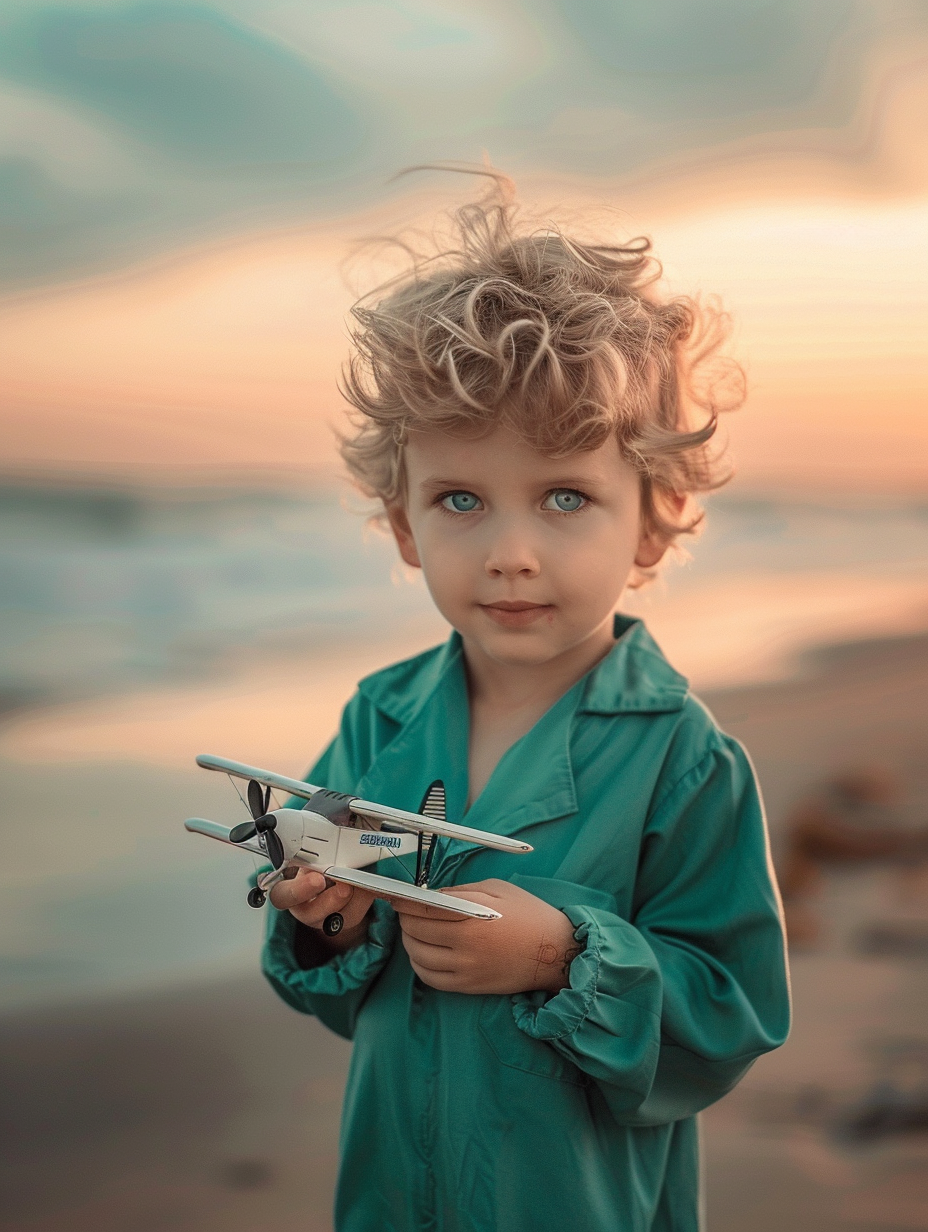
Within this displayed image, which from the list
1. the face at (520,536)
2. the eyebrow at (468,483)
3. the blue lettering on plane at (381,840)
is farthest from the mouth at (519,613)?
the blue lettering on plane at (381,840)

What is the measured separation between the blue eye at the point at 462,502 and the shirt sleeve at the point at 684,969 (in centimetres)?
30

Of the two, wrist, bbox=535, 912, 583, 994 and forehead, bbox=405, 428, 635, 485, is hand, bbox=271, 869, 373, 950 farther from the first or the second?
forehead, bbox=405, 428, 635, 485

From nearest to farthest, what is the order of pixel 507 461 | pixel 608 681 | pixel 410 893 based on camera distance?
pixel 410 893, pixel 507 461, pixel 608 681

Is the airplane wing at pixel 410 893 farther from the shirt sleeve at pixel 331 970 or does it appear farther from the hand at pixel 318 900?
the shirt sleeve at pixel 331 970

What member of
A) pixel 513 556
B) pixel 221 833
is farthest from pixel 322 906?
pixel 513 556

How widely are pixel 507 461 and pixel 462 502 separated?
6cm

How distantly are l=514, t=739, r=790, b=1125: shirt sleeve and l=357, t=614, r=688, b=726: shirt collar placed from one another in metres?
0.08

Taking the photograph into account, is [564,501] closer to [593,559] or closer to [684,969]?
[593,559]

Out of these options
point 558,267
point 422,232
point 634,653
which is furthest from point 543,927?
point 422,232

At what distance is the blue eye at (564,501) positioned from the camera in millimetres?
951

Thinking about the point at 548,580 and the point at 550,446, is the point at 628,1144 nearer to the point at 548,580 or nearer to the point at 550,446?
the point at 548,580

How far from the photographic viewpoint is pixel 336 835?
0.92 meters

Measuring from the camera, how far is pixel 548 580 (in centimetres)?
94

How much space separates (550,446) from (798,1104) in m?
1.45
